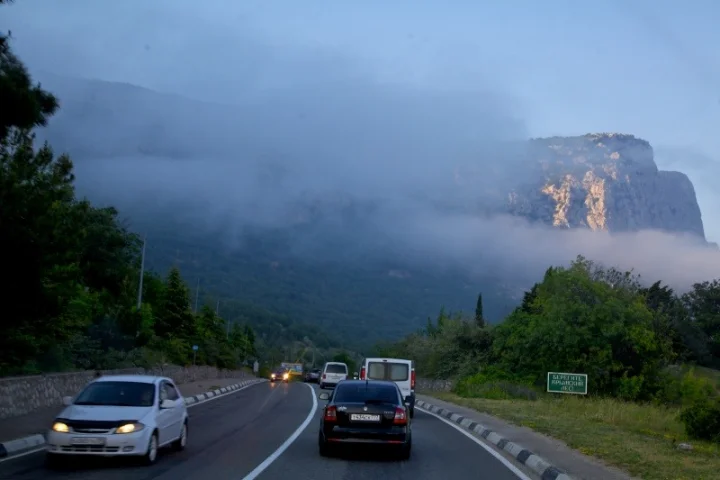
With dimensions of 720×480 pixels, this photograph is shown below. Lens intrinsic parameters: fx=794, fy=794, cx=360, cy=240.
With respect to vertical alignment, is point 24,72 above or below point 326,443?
above

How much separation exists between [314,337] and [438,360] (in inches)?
5268

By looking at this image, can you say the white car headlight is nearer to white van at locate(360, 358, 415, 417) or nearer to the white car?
the white car

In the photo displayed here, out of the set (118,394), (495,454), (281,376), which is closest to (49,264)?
(118,394)

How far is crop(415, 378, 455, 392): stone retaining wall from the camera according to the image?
5939 cm

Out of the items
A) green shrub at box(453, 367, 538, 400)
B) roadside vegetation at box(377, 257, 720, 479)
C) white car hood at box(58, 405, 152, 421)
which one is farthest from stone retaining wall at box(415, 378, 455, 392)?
white car hood at box(58, 405, 152, 421)

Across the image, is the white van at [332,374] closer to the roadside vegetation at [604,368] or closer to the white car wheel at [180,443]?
the roadside vegetation at [604,368]

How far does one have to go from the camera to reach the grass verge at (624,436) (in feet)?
44.5

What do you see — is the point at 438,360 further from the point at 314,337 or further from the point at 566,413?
the point at 314,337

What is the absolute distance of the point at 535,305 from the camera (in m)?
59.1

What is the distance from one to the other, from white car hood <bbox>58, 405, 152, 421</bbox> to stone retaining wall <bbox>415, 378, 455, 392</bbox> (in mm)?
45584

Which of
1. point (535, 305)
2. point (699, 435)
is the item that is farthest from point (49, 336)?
point (535, 305)

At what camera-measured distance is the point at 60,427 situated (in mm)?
12820

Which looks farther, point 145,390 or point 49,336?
point 49,336

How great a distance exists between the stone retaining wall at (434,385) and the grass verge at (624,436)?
24490 mm
